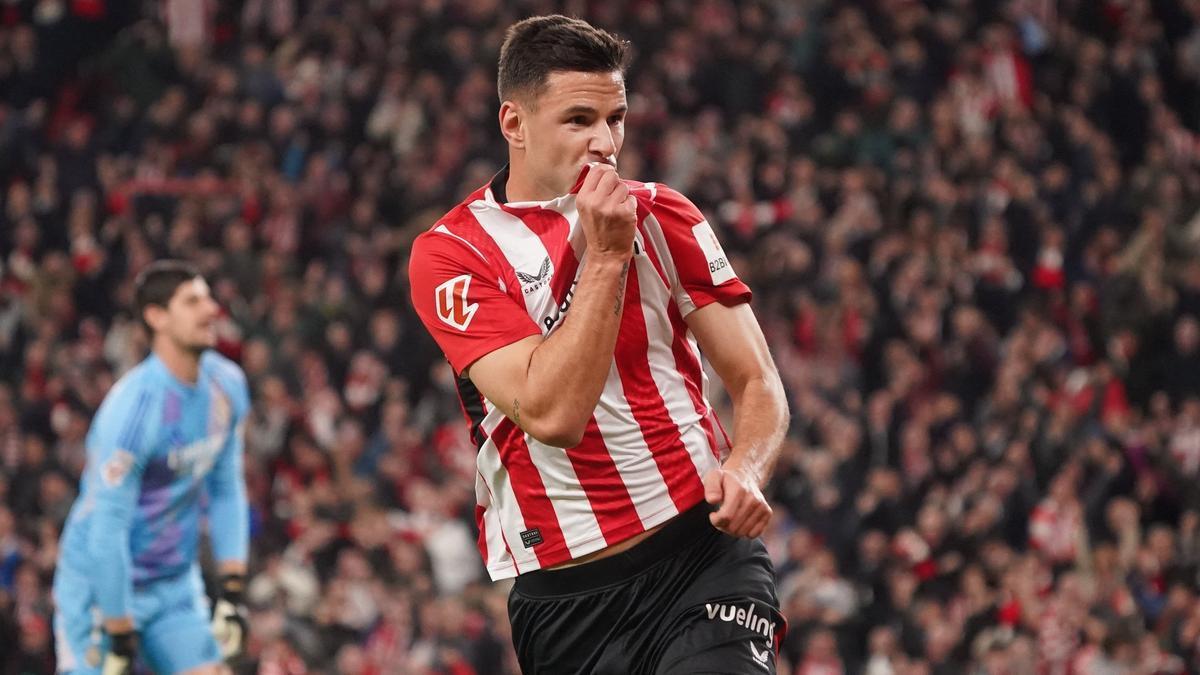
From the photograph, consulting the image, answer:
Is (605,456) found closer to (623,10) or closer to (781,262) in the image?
(781,262)

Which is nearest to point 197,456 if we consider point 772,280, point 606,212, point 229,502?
point 229,502

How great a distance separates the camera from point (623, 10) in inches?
875

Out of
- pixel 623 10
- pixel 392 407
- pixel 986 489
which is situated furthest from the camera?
pixel 623 10

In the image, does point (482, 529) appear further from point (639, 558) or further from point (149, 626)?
point (149, 626)

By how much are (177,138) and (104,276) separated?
2.72 m

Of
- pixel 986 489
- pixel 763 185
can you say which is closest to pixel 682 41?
pixel 763 185

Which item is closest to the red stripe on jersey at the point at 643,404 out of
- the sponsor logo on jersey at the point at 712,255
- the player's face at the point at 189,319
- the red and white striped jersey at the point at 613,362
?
the red and white striped jersey at the point at 613,362

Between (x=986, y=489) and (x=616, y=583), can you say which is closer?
(x=616, y=583)

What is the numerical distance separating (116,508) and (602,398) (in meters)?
3.96

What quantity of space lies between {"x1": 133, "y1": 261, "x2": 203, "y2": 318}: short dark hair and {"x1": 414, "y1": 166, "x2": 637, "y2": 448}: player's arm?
442 cm

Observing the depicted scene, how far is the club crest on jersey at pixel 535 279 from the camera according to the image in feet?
15.8

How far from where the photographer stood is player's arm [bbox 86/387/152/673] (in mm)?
7977

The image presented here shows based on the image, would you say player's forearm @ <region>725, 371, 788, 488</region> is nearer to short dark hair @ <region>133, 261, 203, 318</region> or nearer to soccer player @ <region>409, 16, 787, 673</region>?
soccer player @ <region>409, 16, 787, 673</region>

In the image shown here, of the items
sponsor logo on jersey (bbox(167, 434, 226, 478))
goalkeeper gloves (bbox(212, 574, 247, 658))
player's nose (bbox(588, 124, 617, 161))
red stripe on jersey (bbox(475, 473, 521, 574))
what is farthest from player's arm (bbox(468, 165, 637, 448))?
goalkeeper gloves (bbox(212, 574, 247, 658))
